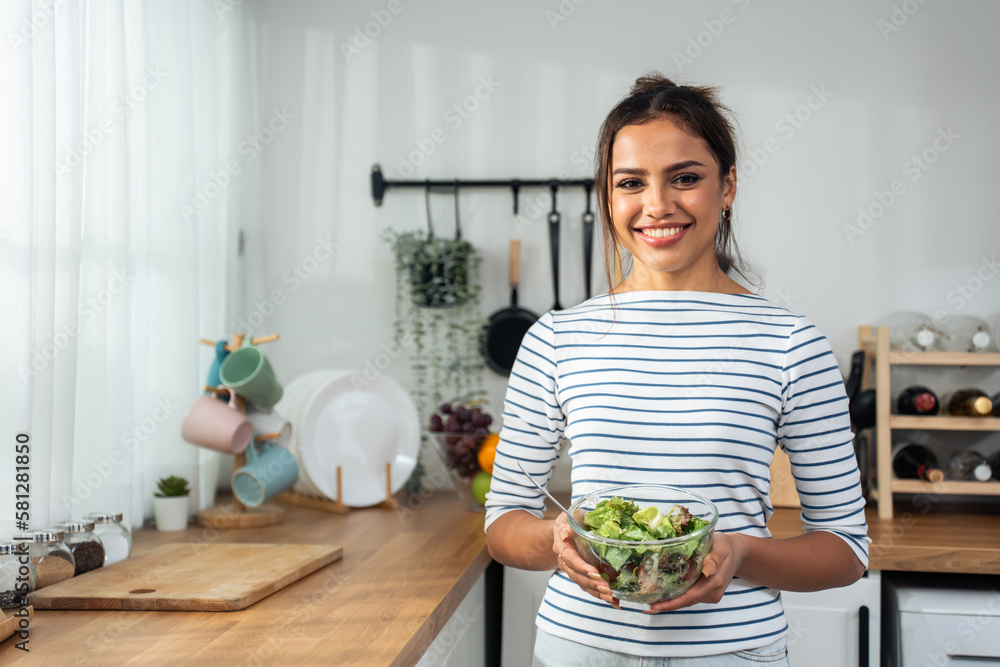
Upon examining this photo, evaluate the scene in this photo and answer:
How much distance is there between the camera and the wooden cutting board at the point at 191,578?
1.01 meters

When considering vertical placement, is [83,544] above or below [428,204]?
below

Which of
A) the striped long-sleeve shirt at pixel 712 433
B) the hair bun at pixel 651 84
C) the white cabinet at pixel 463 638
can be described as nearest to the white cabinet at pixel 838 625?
the white cabinet at pixel 463 638

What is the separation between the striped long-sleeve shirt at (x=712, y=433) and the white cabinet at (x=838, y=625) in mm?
650

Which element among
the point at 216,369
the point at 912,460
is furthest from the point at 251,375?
the point at 912,460

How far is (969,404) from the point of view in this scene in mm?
1656

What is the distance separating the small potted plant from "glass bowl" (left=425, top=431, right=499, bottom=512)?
1.64 feet

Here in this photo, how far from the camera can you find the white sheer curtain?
1109mm

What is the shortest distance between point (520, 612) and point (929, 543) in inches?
28.7

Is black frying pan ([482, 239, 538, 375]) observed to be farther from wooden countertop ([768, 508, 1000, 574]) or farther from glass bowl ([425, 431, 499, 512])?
wooden countertop ([768, 508, 1000, 574])

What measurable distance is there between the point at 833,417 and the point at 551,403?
295 mm

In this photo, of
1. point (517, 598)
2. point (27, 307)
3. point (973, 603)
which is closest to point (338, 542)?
point (517, 598)

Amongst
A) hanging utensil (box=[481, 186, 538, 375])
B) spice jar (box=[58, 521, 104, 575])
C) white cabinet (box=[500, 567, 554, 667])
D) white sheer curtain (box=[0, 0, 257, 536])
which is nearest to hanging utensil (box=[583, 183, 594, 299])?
hanging utensil (box=[481, 186, 538, 375])

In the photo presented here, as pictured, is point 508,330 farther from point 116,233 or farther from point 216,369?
point 116,233

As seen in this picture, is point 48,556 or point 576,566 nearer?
point 576,566
